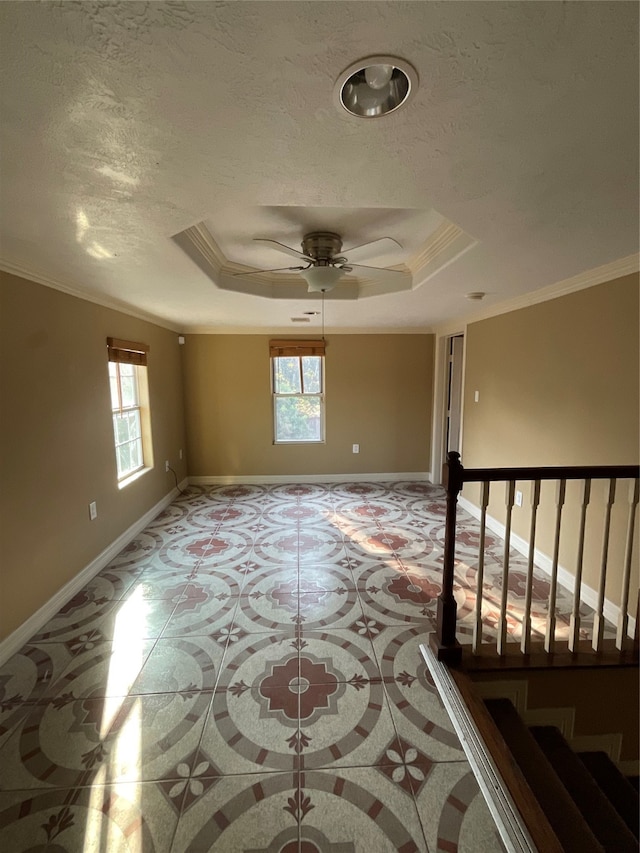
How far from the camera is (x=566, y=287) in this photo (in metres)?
2.69

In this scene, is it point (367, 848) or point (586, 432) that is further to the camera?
point (586, 432)

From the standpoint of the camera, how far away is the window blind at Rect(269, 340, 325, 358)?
506 cm

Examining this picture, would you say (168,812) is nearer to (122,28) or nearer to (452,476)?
(452,476)

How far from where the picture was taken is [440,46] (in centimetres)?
80

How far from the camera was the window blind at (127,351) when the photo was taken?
3232 millimetres

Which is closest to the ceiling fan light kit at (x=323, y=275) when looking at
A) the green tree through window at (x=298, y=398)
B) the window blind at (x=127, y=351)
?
the window blind at (x=127, y=351)

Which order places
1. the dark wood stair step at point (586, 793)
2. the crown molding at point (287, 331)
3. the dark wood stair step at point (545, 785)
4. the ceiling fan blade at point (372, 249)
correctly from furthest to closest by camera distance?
the crown molding at point (287, 331), the ceiling fan blade at point (372, 249), the dark wood stair step at point (586, 793), the dark wood stair step at point (545, 785)

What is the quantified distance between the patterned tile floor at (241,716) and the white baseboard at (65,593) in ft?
0.17

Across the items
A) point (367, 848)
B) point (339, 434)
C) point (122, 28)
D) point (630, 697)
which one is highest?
point (122, 28)

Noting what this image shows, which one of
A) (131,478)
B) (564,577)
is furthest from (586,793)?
(131,478)

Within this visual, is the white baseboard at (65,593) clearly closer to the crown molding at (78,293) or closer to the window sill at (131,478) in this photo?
the window sill at (131,478)

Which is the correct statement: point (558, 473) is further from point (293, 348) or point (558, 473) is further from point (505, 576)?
point (293, 348)

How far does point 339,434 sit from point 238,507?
1811 mm

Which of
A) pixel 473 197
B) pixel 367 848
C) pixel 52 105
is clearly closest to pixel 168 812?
pixel 367 848
